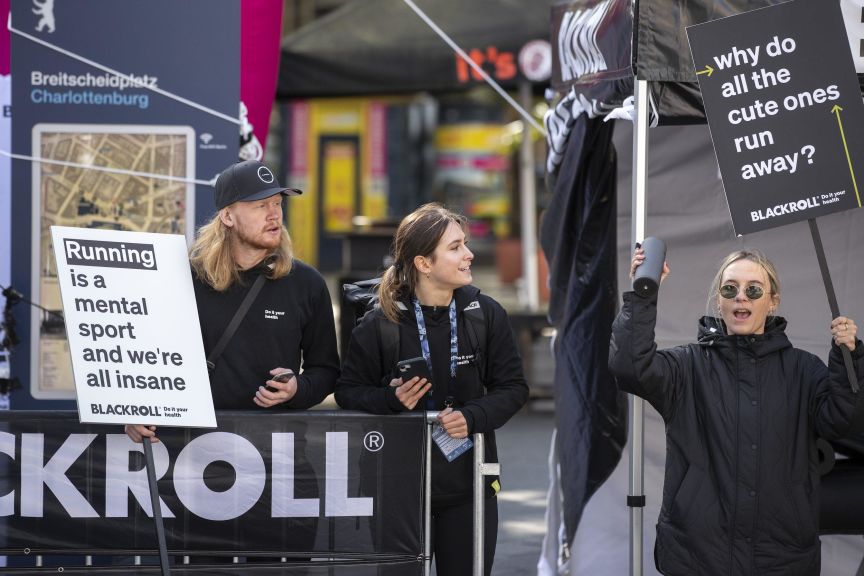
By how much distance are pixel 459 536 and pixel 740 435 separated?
1.05 m

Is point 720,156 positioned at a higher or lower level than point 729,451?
higher

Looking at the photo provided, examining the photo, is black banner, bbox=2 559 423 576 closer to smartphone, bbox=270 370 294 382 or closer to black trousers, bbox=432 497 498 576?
black trousers, bbox=432 497 498 576

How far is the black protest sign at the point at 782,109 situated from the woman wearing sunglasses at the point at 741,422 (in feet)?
0.89

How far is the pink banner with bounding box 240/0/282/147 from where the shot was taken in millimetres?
5840

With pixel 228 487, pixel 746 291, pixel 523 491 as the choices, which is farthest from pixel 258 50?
pixel 523 491

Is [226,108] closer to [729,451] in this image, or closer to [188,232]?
[188,232]

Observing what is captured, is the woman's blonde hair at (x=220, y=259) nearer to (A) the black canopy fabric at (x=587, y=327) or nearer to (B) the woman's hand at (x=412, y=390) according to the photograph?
(B) the woman's hand at (x=412, y=390)

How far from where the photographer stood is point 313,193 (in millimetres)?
22125

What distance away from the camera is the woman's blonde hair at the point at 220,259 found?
4.45m

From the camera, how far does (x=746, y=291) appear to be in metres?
3.98

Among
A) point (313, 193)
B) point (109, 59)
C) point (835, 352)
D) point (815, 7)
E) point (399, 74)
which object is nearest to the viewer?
point (835, 352)

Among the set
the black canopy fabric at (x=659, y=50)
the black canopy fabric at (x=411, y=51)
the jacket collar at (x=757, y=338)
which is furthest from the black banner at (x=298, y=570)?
the black canopy fabric at (x=411, y=51)

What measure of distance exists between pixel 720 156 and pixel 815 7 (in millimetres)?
605

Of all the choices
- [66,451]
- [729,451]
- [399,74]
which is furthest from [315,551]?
[399,74]
